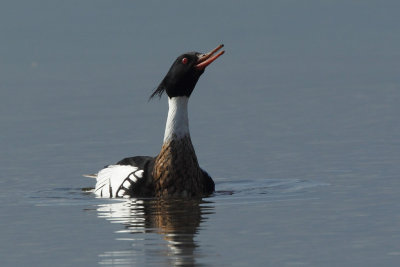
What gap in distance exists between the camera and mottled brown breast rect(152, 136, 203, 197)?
71.0 ft

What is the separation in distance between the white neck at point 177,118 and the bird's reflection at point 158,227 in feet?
3.70

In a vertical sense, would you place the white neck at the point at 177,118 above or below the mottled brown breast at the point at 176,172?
above

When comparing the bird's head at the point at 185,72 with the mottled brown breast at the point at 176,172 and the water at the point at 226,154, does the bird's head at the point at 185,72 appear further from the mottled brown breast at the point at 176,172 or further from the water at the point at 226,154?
the water at the point at 226,154

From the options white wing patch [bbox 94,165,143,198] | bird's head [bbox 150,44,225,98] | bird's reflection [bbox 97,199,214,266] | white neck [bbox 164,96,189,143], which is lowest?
bird's reflection [bbox 97,199,214,266]

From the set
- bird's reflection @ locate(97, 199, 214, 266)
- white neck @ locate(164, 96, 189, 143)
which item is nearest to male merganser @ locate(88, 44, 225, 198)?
white neck @ locate(164, 96, 189, 143)

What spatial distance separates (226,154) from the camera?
86.4ft

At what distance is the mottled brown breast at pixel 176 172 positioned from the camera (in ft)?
71.0

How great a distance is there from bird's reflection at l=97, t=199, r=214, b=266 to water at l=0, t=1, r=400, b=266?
31 millimetres

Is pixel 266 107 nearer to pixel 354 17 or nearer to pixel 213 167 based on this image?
pixel 213 167

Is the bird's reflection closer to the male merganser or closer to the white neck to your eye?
the male merganser

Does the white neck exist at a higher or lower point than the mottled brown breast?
higher

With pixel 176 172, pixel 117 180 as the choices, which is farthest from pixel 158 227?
pixel 117 180

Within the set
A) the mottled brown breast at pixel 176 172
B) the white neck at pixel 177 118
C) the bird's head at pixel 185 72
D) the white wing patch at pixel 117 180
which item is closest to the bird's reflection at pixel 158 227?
the mottled brown breast at pixel 176 172

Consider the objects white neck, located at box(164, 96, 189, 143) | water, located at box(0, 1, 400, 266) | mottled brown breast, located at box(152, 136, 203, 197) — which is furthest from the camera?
white neck, located at box(164, 96, 189, 143)
